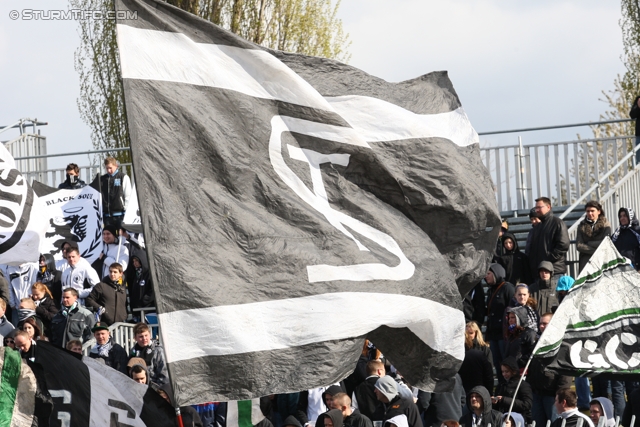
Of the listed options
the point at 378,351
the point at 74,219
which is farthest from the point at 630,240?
the point at 74,219

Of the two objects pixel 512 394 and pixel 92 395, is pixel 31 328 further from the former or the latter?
pixel 92 395

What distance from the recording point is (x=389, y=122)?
722 cm

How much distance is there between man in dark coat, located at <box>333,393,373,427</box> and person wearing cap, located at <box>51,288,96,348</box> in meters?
4.32

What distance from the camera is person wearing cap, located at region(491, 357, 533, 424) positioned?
12477 mm

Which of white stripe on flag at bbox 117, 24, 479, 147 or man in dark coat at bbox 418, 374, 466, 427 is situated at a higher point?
white stripe on flag at bbox 117, 24, 479, 147

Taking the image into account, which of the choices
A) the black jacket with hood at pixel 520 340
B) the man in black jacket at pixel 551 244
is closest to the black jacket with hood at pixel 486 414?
the black jacket with hood at pixel 520 340

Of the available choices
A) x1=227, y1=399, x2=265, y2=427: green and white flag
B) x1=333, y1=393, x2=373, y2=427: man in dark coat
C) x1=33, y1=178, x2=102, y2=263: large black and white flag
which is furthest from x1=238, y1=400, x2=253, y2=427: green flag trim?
x1=33, y1=178, x2=102, y2=263: large black and white flag

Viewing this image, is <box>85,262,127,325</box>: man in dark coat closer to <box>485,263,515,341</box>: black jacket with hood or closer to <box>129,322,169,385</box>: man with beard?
<box>129,322,169,385</box>: man with beard

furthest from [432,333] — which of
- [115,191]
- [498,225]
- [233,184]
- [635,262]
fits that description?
[115,191]

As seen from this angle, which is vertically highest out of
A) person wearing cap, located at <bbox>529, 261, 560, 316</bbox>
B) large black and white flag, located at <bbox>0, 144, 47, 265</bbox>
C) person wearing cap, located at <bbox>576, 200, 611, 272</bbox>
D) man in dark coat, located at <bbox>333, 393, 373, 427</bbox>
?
large black and white flag, located at <bbox>0, 144, 47, 265</bbox>

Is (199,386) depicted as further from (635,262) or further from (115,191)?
(115,191)

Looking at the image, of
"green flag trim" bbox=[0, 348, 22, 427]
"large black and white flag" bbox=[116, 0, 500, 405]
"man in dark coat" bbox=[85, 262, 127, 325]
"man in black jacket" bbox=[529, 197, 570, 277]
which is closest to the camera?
"large black and white flag" bbox=[116, 0, 500, 405]

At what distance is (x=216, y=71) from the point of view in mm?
6500

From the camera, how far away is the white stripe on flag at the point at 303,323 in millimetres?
5824
